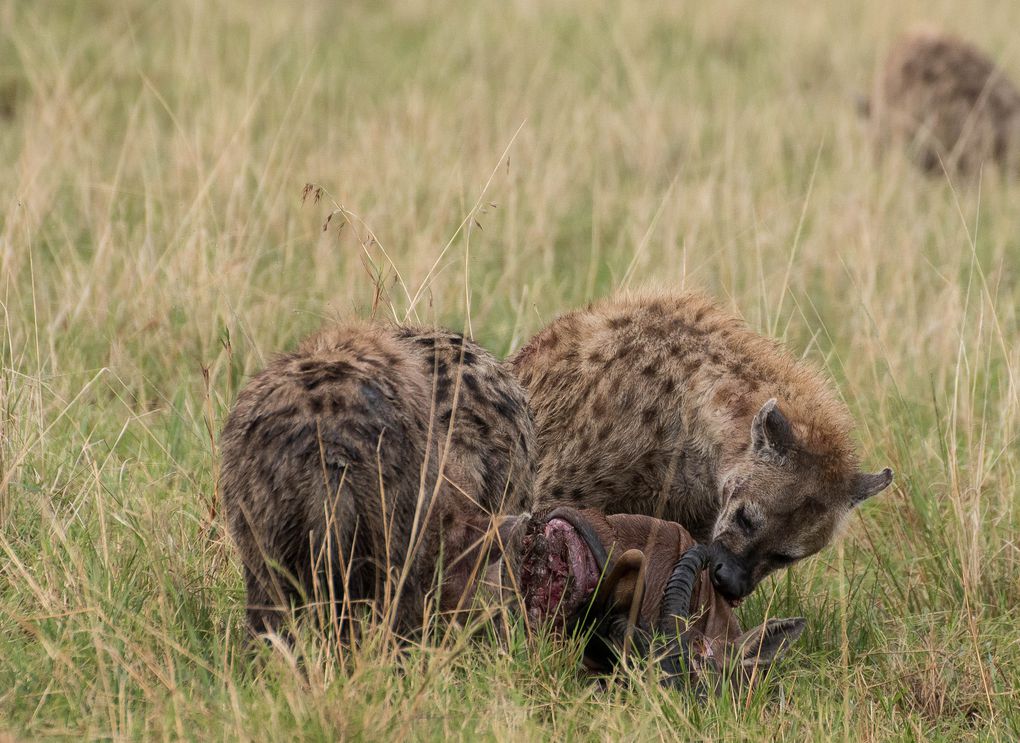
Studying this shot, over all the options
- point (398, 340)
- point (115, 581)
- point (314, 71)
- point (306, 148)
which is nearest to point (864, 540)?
point (398, 340)

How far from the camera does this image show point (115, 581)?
357 cm

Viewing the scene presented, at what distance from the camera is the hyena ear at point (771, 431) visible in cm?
401

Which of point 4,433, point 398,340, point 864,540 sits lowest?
point 864,540

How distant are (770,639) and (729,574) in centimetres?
28

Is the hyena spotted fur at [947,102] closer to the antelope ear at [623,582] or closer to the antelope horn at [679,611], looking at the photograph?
the antelope horn at [679,611]

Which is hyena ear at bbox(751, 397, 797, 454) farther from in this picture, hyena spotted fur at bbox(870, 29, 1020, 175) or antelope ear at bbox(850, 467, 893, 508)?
hyena spotted fur at bbox(870, 29, 1020, 175)

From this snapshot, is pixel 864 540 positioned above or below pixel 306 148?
below

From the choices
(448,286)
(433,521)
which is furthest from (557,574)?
(448,286)

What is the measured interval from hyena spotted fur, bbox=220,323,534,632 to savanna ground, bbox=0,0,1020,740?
18cm

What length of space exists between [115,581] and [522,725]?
1155 millimetres

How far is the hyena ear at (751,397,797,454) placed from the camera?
4.01 metres

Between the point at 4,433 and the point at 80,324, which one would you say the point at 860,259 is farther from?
the point at 4,433

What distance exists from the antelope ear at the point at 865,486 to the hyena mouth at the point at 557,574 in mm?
1022

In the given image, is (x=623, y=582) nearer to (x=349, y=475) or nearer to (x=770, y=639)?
(x=770, y=639)
